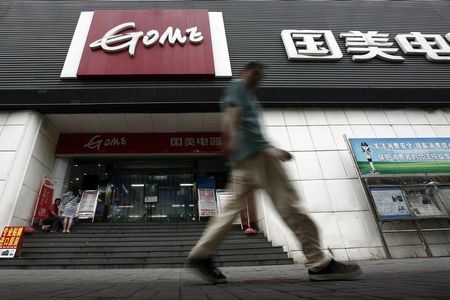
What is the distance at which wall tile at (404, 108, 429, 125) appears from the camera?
7914 millimetres

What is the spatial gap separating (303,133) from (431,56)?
567 cm

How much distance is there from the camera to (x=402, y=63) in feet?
30.0

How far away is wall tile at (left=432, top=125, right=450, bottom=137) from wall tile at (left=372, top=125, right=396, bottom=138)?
1.26 m

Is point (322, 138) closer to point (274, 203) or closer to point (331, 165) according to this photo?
point (331, 165)

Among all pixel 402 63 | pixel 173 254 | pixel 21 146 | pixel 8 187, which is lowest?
pixel 173 254

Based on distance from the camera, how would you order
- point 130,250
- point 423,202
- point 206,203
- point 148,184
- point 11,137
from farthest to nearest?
point 148,184
point 206,203
point 11,137
point 423,202
point 130,250

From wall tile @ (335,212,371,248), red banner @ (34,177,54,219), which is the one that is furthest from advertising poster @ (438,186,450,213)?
red banner @ (34,177,54,219)

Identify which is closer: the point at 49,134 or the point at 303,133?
the point at 303,133

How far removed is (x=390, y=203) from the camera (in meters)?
6.13

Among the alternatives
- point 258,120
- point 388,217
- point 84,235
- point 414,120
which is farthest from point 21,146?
point 414,120

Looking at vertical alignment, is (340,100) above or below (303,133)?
above

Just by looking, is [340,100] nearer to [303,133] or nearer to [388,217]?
[303,133]

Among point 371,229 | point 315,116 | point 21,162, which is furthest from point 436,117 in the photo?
point 21,162

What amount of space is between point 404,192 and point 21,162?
9369mm
